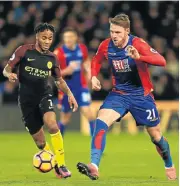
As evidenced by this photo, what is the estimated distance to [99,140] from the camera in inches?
358

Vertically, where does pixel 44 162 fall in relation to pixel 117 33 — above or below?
below

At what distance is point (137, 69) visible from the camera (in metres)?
9.57

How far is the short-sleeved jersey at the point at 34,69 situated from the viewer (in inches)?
396

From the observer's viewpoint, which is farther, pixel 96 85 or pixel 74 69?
pixel 74 69

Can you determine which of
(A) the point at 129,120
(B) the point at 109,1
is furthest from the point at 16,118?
(B) the point at 109,1

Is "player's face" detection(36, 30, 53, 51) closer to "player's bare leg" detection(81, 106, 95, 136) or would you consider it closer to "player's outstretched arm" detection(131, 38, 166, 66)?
"player's outstretched arm" detection(131, 38, 166, 66)

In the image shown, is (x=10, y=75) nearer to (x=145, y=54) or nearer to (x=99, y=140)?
(x=99, y=140)

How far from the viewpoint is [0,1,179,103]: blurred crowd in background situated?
2283 cm

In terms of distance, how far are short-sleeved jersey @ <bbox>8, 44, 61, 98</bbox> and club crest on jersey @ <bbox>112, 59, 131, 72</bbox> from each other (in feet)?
3.17

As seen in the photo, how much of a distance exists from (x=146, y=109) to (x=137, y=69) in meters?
0.54

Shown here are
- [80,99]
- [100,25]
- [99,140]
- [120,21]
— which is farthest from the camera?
[100,25]

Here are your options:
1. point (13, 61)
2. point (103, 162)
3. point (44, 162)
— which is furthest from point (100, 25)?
point (44, 162)

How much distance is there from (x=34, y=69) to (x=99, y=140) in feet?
5.35

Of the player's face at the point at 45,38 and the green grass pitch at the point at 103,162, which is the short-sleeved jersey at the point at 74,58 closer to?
→ the green grass pitch at the point at 103,162
